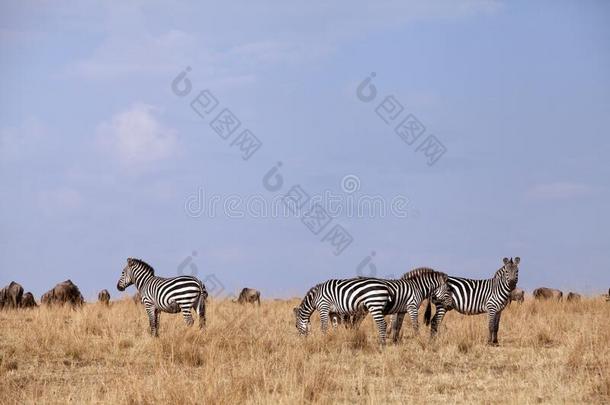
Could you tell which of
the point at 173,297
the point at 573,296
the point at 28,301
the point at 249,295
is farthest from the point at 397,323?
the point at 28,301

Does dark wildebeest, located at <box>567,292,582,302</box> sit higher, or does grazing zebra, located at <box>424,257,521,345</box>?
dark wildebeest, located at <box>567,292,582,302</box>

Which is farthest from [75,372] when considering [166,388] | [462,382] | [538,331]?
[538,331]

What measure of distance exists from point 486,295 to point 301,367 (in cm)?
693

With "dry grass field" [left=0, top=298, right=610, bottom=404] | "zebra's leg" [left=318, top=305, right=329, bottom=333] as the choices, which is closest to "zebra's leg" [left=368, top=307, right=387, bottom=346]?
"dry grass field" [left=0, top=298, right=610, bottom=404]

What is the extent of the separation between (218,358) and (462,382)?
152 inches

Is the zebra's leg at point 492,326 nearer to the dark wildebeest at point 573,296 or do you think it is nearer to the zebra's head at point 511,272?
the zebra's head at point 511,272

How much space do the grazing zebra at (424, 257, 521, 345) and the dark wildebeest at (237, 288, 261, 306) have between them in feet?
47.3

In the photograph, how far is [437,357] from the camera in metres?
14.0

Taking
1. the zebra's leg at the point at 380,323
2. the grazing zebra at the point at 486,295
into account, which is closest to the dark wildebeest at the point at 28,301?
the grazing zebra at the point at 486,295

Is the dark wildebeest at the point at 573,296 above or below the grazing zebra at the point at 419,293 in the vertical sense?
above

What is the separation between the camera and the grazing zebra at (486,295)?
17062mm

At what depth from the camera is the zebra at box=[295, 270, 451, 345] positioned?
15.9 metres

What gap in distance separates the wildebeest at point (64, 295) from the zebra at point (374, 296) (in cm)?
1302

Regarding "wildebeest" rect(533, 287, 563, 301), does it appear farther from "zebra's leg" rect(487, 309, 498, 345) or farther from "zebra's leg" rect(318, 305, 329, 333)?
"zebra's leg" rect(318, 305, 329, 333)
